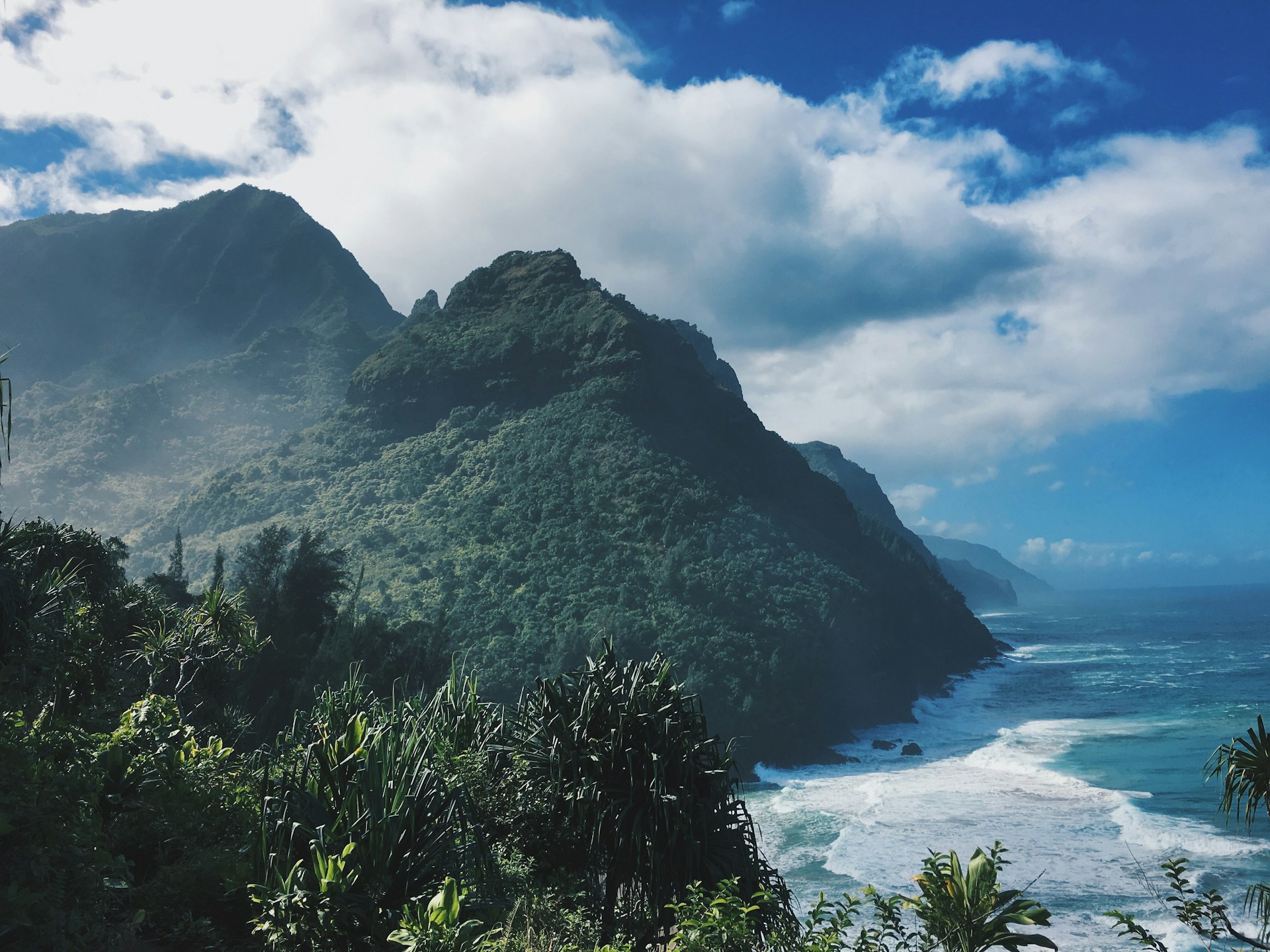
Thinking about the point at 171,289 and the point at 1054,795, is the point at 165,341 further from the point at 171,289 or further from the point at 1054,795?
the point at 1054,795

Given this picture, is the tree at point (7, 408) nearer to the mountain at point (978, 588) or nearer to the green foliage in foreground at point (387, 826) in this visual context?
the green foliage in foreground at point (387, 826)

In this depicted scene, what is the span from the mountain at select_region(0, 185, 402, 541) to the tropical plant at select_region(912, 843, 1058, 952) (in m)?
78.4

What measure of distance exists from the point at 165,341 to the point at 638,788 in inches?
4808

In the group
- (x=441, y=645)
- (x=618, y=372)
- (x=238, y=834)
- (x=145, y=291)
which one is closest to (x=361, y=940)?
(x=238, y=834)

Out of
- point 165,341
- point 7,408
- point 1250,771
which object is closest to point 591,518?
point 1250,771

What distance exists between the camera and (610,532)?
5375cm

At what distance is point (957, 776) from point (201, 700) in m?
33.6

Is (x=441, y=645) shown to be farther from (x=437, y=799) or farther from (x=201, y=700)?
(x=437, y=799)

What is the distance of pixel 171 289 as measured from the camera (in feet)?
379

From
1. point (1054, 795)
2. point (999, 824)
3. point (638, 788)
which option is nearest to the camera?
point (638, 788)

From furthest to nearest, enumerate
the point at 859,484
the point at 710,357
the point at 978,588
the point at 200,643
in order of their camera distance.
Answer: the point at 978,588, the point at 859,484, the point at 710,357, the point at 200,643

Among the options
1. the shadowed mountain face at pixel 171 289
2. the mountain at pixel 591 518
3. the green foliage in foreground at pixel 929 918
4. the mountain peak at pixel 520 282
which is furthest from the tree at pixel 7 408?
the shadowed mountain face at pixel 171 289

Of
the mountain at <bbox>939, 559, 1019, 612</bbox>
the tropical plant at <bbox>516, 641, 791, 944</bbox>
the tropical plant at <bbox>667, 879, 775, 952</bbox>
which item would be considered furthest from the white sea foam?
the mountain at <bbox>939, 559, 1019, 612</bbox>

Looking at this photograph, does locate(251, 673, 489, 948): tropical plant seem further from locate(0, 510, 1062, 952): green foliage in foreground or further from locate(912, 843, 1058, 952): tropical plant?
locate(912, 843, 1058, 952): tropical plant
